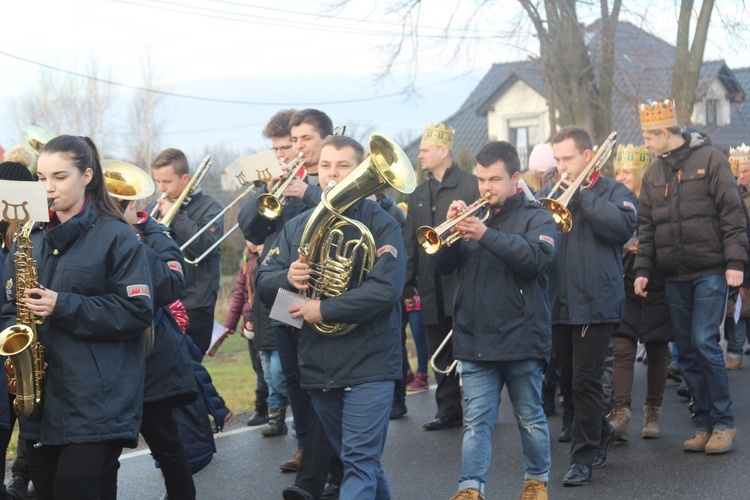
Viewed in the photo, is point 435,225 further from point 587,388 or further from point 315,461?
point 315,461

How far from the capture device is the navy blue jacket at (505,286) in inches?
223

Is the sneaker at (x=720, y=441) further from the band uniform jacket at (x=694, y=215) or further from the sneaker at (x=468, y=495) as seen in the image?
the sneaker at (x=468, y=495)

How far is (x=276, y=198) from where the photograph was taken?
6621 millimetres

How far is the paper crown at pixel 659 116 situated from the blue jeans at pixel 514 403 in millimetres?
2312

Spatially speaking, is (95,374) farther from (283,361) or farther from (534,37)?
(534,37)

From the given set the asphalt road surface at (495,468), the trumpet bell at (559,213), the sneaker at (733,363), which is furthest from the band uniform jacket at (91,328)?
the sneaker at (733,363)

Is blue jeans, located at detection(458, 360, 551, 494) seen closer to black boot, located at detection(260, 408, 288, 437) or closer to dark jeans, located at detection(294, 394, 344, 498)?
dark jeans, located at detection(294, 394, 344, 498)

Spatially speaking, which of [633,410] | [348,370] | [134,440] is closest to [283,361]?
[348,370]

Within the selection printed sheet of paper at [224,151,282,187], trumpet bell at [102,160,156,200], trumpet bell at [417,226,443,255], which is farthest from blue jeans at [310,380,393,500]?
printed sheet of paper at [224,151,282,187]

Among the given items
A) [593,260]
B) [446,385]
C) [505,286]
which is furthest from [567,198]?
[446,385]

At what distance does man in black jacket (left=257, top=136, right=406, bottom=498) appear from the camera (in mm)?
5043

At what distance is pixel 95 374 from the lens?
14.9 ft

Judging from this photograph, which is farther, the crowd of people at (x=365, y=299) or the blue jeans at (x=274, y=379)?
the blue jeans at (x=274, y=379)

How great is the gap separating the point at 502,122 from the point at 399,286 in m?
42.2
